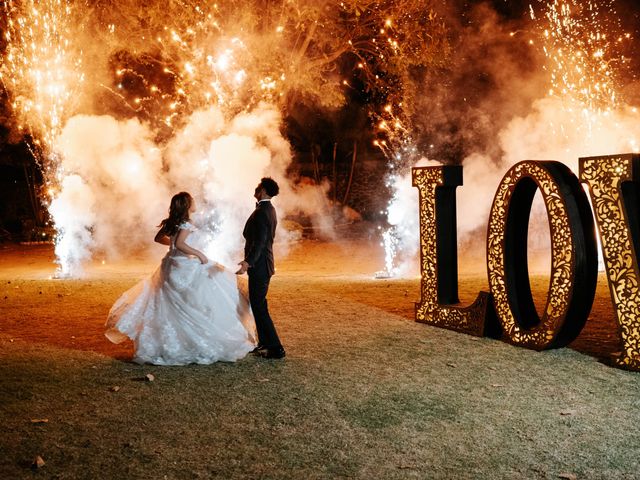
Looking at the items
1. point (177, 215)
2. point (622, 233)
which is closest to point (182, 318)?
point (177, 215)

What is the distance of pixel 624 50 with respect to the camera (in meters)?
19.9

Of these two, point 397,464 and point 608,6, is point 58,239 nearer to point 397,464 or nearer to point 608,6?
point 397,464

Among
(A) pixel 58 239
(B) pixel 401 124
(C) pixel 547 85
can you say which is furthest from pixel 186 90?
(C) pixel 547 85

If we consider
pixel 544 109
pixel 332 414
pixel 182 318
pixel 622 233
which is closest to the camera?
pixel 332 414

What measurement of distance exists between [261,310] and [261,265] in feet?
1.67

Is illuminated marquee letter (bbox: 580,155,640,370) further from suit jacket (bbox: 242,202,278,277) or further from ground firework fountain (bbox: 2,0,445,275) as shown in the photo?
ground firework fountain (bbox: 2,0,445,275)

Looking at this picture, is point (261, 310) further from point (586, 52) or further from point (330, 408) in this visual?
point (586, 52)

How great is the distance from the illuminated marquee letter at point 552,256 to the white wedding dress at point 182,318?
10.5ft

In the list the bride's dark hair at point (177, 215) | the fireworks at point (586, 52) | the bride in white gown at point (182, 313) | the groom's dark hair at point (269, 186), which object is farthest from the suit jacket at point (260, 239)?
the fireworks at point (586, 52)

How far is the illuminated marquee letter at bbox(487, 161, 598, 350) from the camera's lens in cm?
721

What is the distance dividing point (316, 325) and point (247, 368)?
2.29 metres

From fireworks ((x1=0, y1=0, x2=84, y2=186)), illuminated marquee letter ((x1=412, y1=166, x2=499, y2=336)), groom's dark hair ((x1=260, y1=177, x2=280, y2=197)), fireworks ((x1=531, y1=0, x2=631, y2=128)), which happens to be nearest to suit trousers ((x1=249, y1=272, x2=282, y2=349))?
Result: groom's dark hair ((x1=260, y1=177, x2=280, y2=197))

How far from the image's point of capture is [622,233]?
682cm

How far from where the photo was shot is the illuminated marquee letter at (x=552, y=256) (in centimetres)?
721
